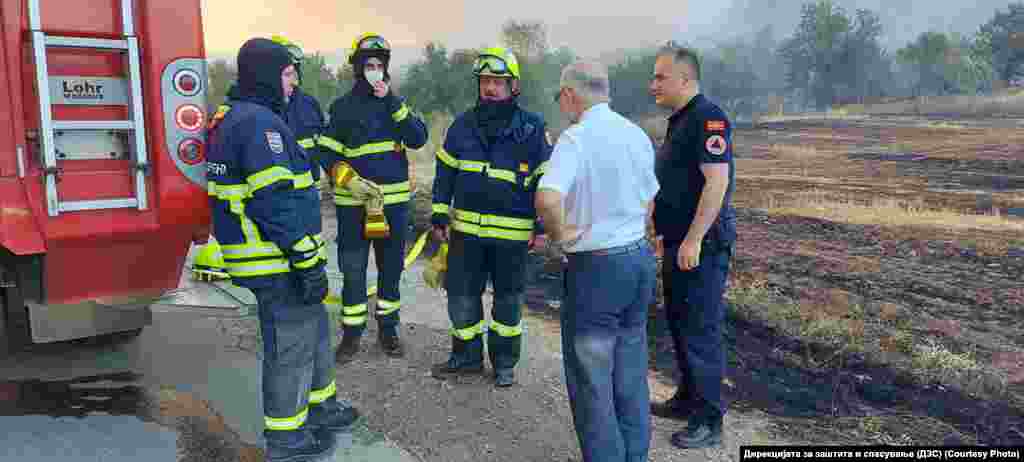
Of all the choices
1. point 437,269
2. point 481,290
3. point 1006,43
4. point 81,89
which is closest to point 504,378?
point 481,290

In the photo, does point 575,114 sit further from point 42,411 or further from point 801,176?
point 801,176

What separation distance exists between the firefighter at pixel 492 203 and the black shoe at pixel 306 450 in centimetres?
93

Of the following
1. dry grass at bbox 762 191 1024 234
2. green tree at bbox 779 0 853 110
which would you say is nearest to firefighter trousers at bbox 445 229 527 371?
dry grass at bbox 762 191 1024 234

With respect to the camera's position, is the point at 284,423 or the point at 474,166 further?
the point at 474,166

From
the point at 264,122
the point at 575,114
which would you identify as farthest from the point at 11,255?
the point at 575,114

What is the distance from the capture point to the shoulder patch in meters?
3.38

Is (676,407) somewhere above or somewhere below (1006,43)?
below

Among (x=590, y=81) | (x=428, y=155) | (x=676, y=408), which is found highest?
(x=590, y=81)

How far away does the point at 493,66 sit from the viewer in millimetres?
3887

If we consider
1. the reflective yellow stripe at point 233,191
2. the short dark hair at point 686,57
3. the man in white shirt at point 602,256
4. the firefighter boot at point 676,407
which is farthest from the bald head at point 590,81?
the firefighter boot at point 676,407

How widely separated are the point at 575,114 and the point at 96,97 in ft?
7.08

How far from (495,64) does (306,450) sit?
6.82ft

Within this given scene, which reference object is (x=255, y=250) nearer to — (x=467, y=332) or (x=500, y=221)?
(x=500, y=221)

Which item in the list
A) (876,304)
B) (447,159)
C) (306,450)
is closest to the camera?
(306,450)
